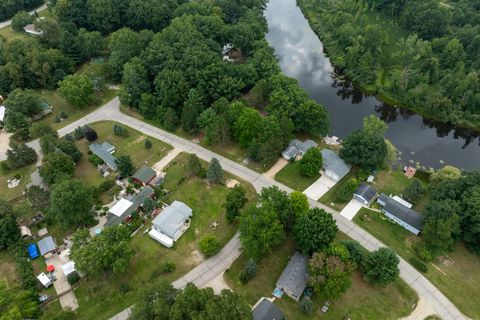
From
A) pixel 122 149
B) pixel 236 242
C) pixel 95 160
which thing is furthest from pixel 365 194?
pixel 95 160

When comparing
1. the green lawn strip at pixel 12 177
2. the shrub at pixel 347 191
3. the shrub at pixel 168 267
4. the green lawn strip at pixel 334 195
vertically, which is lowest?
the green lawn strip at pixel 12 177

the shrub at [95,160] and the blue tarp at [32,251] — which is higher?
the shrub at [95,160]

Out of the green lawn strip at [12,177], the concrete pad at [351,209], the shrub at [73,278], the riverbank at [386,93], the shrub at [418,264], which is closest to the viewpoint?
the shrub at [73,278]

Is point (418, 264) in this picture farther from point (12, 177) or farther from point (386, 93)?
point (12, 177)

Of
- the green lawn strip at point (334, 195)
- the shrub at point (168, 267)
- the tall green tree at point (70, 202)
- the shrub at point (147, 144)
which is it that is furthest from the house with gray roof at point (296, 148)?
the tall green tree at point (70, 202)

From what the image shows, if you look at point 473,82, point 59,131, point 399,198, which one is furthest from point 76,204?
point 473,82

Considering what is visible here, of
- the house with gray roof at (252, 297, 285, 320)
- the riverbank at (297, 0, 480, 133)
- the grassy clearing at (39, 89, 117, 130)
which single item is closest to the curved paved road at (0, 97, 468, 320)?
the grassy clearing at (39, 89, 117, 130)

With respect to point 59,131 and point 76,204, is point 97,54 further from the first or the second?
→ point 76,204

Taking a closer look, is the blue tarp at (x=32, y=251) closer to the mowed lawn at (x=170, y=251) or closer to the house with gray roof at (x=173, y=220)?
the mowed lawn at (x=170, y=251)
